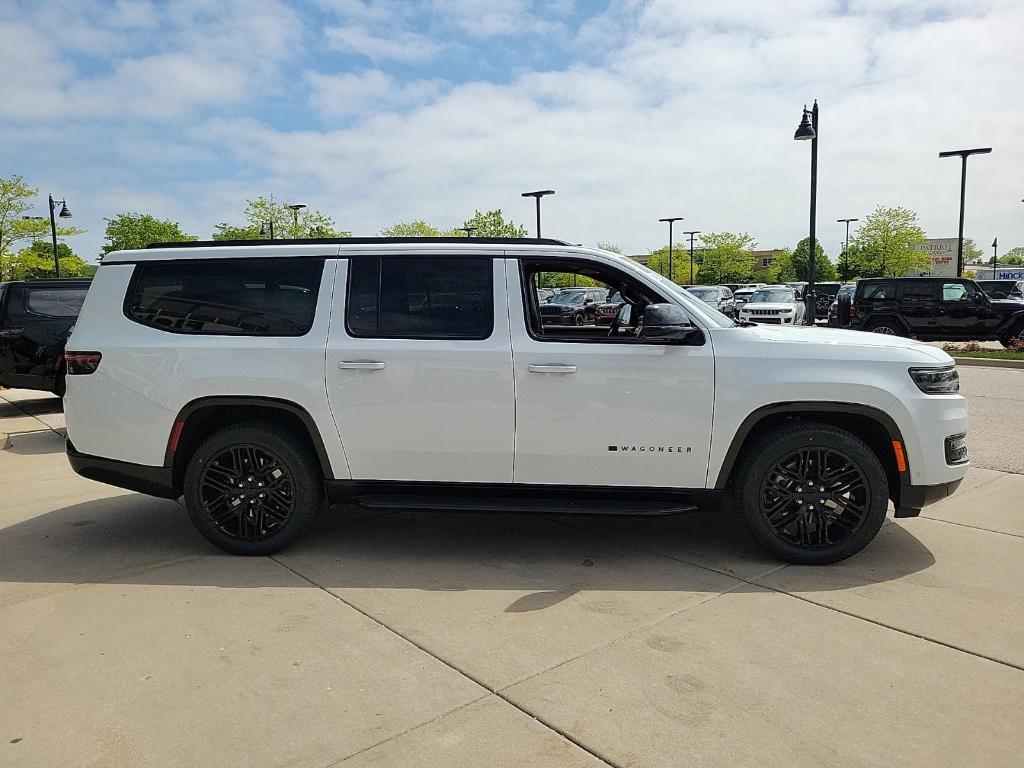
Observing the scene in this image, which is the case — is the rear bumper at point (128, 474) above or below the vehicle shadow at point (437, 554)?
above

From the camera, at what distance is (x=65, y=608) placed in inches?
165

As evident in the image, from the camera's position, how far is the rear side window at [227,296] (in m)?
4.82

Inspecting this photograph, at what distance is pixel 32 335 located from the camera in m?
10.7

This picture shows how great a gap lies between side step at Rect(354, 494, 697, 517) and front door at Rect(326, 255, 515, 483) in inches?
5.0

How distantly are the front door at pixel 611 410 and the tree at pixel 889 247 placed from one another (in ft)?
201

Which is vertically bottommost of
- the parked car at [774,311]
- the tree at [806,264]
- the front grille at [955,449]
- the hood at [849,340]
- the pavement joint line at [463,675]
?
the pavement joint line at [463,675]

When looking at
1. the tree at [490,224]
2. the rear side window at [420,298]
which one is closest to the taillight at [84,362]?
the rear side window at [420,298]

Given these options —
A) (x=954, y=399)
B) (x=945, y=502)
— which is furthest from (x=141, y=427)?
(x=945, y=502)

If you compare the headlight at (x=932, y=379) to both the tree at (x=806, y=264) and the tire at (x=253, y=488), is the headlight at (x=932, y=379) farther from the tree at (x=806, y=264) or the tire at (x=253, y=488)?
the tree at (x=806, y=264)

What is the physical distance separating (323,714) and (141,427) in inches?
100

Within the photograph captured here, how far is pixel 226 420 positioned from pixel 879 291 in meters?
18.2

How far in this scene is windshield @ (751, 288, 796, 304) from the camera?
28330 millimetres

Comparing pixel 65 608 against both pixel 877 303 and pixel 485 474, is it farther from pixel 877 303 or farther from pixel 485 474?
pixel 877 303

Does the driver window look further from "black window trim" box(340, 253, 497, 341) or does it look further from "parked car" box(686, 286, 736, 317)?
"parked car" box(686, 286, 736, 317)
